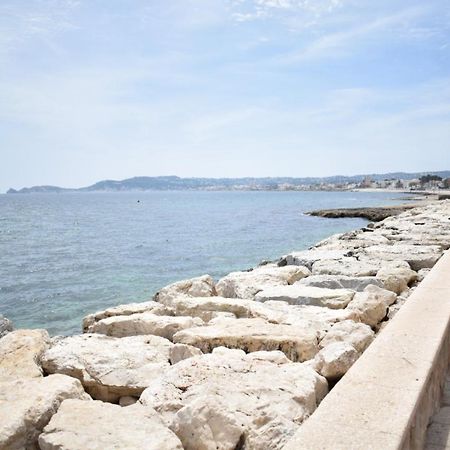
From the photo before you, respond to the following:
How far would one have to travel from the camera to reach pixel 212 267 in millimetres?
16062

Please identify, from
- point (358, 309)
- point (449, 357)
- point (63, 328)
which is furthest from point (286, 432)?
point (63, 328)

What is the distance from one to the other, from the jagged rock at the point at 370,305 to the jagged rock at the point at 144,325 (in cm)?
A: 124

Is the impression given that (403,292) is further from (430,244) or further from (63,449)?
(63,449)

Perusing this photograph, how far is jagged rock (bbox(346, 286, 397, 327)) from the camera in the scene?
383 centimetres

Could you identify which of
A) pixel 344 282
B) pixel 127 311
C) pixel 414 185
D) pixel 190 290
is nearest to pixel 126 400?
pixel 127 311

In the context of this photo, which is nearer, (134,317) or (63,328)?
(134,317)

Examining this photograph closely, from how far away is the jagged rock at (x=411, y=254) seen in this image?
18.8 ft

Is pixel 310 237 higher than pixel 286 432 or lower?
lower

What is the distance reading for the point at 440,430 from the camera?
2.16 metres

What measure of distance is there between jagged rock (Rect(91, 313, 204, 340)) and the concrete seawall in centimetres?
158

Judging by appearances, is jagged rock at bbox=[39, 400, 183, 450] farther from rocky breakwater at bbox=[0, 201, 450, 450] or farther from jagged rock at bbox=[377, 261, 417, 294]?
jagged rock at bbox=[377, 261, 417, 294]

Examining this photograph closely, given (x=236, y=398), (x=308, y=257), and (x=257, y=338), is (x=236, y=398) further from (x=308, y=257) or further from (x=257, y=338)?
(x=308, y=257)

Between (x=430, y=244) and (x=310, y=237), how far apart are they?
1833cm

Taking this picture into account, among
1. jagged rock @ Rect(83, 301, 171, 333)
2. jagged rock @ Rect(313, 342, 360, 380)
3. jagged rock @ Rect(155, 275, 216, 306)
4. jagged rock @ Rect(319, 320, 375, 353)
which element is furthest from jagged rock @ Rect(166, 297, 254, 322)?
jagged rock @ Rect(313, 342, 360, 380)
